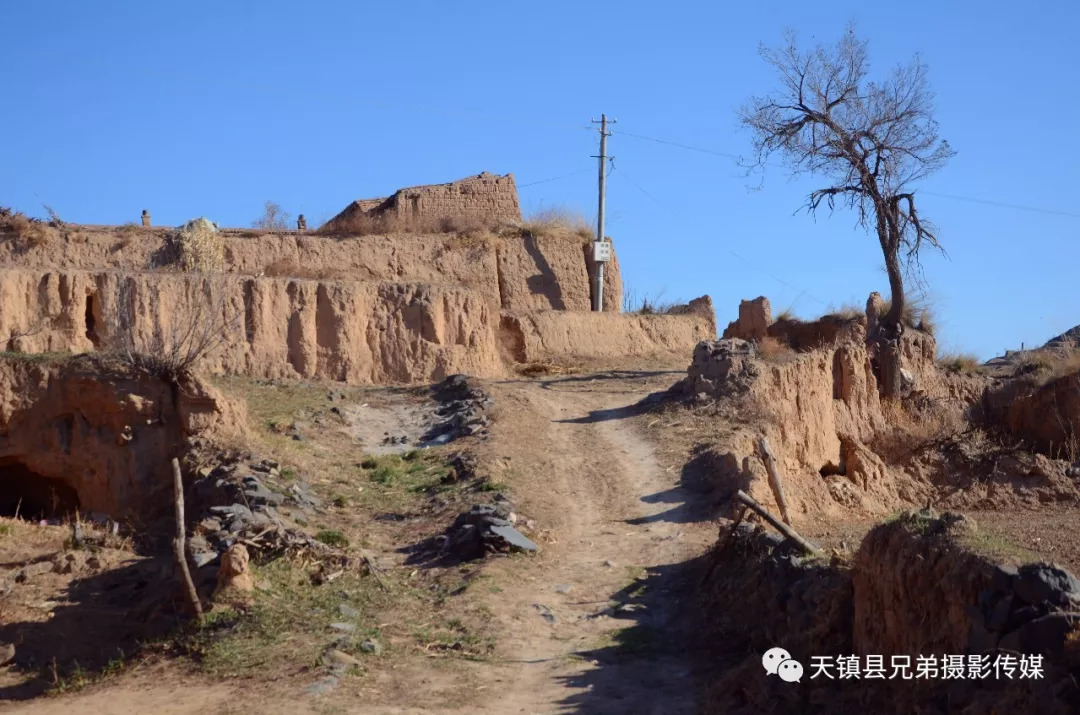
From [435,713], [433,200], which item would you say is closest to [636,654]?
[435,713]

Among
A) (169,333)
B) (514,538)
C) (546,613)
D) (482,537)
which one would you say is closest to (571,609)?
(546,613)

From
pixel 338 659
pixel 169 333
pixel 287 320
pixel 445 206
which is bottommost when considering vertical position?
pixel 338 659

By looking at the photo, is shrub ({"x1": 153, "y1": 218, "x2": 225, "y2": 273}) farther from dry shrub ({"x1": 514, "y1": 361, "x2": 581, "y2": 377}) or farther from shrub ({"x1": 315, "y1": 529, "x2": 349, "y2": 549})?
shrub ({"x1": 315, "y1": 529, "x2": 349, "y2": 549})

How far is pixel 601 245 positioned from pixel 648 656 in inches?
791

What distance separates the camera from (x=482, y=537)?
12828 mm

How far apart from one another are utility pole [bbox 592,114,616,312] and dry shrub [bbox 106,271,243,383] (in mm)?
11578

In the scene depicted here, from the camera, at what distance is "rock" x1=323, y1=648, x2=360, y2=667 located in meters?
9.80

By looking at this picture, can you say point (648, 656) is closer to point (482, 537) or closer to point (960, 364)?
point (482, 537)

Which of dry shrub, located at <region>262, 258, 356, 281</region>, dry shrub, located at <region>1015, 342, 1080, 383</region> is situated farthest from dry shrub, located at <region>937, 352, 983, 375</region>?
dry shrub, located at <region>262, 258, 356, 281</region>

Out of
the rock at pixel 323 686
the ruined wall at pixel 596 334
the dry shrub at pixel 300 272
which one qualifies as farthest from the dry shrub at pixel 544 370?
the rock at pixel 323 686

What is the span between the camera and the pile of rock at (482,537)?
12.8 meters

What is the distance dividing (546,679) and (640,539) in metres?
3.83

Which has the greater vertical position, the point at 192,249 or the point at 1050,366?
the point at 192,249

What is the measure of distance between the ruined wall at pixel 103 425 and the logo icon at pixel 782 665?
8.85 m
